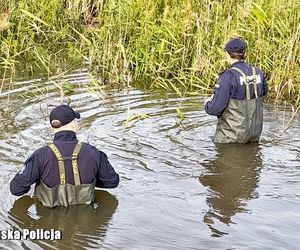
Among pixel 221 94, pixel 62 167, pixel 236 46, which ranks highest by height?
pixel 236 46

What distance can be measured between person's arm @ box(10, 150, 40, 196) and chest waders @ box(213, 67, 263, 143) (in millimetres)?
2860

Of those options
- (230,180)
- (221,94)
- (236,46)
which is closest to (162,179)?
(230,180)

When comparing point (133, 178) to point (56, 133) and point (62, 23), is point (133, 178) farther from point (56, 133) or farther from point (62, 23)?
point (62, 23)

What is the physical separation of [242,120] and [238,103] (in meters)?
0.22

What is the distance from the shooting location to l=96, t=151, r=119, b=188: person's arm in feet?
19.5

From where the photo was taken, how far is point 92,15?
13.0 meters

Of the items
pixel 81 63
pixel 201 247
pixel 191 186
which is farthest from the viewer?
pixel 81 63

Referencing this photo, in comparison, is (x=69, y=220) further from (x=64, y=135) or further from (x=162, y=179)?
(x=162, y=179)

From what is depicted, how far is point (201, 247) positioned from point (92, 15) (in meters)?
8.38

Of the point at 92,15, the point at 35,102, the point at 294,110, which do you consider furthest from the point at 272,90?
the point at 92,15

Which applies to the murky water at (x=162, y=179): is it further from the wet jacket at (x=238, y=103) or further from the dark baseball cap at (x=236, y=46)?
the dark baseball cap at (x=236, y=46)

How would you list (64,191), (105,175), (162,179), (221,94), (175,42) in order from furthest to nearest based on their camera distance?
(175,42), (221,94), (162,179), (105,175), (64,191)

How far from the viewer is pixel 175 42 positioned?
→ 10570mm

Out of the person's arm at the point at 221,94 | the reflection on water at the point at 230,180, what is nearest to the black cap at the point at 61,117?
the reflection on water at the point at 230,180
